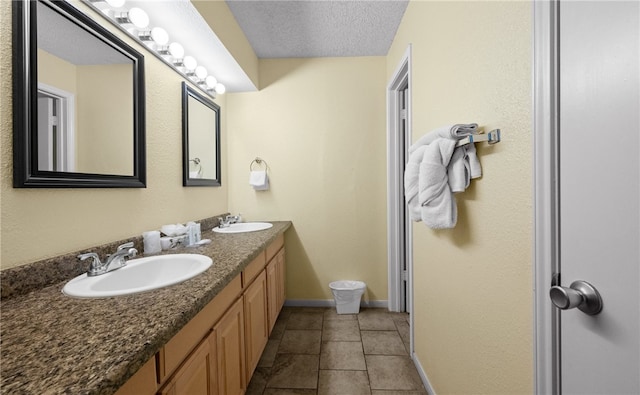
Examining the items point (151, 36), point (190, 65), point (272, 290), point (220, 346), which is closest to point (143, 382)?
point (220, 346)

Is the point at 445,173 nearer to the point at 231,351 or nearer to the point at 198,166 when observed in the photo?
the point at 231,351

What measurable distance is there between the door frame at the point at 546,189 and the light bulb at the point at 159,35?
1666mm

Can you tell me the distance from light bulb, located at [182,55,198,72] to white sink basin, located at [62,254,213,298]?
1316 millimetres

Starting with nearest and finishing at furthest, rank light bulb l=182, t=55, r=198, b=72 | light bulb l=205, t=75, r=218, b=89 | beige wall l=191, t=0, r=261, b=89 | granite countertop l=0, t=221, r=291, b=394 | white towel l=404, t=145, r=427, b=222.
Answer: granite countertop l=0, t=221, r=291, b=394 → white towel l=404, t=145, r=427, b=222 → beige wall l=191, t=0, r=261, b=89 → light bulb l=182, t=55, r=198, b=72 → light bulb l=205, t=75, r=218, b=89

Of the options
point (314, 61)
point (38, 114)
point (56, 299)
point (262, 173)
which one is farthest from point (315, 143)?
point (56, 299)

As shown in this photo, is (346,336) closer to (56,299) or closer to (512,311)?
(512,311)

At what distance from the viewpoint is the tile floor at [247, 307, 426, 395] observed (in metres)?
1.47

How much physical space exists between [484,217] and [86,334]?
1239 millimetres

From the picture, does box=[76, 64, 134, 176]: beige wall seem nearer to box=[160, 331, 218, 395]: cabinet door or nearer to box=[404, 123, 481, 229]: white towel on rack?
box=[160, 331, 218, 395]: cabinet door

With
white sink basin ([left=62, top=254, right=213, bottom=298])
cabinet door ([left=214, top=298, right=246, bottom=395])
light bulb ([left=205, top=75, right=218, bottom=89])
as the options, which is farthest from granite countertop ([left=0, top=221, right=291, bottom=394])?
light bulb ([left=205, top=75, right=218, bottom=89])

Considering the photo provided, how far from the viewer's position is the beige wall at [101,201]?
2.57 feet

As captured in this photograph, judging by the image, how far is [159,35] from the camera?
1.35 m

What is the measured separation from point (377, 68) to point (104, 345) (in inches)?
105

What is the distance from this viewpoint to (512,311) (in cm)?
78
